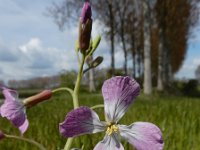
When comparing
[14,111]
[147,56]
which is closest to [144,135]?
[14,111]

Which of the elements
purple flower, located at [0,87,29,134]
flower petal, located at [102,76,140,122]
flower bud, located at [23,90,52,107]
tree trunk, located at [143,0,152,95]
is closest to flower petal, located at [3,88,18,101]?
purple flower, located at [0,87,29,134]

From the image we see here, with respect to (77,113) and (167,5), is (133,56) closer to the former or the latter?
(167,5)

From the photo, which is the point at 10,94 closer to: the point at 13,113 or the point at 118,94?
the point at 13,113

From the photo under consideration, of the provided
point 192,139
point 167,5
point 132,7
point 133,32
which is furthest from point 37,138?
point 133,32

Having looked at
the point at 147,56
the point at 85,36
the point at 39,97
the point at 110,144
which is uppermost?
the point at 85,36

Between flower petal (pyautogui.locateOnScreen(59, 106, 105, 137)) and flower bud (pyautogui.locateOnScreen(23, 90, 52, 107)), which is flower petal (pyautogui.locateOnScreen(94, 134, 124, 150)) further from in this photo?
flower bud (pyautogui.locateOnScreen(23, 90, 52, 107))

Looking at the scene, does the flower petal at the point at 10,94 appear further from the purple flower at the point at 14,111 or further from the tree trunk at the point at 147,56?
the tree trunk at the point at 147,56
